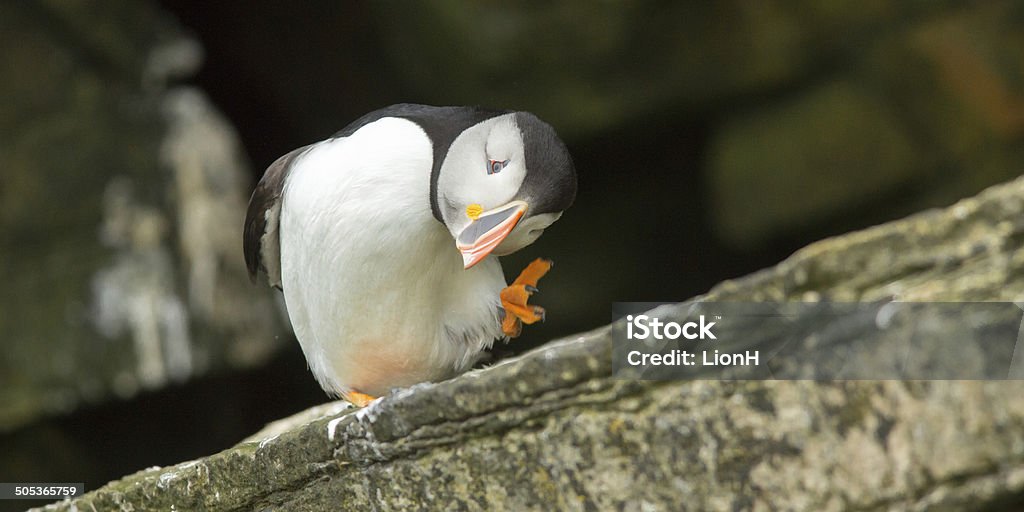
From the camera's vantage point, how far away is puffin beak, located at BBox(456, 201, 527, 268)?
2.35 meters

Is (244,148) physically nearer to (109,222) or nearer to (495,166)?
(109,222)

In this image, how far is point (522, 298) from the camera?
276 centimetres

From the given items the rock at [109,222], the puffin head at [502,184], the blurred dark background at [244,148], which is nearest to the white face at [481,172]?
the puffin head at [502,184]

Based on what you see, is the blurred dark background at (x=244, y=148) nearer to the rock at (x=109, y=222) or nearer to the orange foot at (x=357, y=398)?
the rock at (x=109, y=222)

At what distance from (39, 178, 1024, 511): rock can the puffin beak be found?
0.47m

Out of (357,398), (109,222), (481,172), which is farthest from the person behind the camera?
(109,222)

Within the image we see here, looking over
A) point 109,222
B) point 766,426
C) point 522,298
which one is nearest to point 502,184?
point 522,298

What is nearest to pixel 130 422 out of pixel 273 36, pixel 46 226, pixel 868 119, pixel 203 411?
pixel 203 411

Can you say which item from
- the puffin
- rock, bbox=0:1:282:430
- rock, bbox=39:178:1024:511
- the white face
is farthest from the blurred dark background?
rock, bbox=39:178:1024:511

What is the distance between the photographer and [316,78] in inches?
284

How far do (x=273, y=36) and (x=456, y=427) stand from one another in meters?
5.78

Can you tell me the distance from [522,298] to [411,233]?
330 millimetres

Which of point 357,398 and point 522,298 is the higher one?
point 522,298

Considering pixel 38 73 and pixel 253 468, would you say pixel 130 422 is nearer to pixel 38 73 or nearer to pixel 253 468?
pixel 38 73
